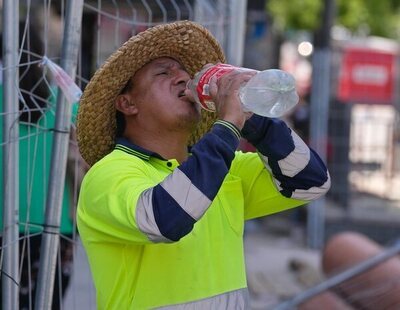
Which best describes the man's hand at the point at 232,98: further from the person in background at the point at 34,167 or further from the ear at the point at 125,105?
the person in background at the point at 34,167

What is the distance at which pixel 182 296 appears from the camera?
253 cm

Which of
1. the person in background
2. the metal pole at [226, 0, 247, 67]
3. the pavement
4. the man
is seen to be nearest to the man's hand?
the man

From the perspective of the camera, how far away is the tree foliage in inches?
866

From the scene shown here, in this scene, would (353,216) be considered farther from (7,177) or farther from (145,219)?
(145,219)

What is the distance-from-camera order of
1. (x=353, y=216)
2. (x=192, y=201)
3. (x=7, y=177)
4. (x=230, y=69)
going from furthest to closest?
(x=353, y=216) → (x=7, y=177) → (x=230, y=69) → (x=192, y=201)

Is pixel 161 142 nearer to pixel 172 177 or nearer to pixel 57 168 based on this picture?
pixel 172 177

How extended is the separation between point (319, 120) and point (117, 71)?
7405mm

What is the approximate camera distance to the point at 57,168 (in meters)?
3.16

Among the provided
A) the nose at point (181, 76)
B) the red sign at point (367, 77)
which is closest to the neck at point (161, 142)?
the nose at point (181, 76)

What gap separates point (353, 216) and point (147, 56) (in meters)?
7.70

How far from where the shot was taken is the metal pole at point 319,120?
9.95m

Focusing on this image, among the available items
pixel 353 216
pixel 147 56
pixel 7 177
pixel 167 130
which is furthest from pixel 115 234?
pixel 353 216

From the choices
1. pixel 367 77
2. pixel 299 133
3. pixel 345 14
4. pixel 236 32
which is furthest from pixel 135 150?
pixel 345 14

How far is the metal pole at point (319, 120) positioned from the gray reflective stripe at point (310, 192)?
718 cm
